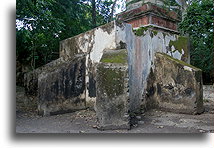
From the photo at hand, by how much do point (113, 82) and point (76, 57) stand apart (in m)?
1.69

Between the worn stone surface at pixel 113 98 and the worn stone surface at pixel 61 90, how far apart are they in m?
1.36

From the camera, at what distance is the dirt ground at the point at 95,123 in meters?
2.98

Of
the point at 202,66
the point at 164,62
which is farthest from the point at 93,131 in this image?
the point at 202,66

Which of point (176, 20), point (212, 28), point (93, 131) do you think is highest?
point (176, 20)

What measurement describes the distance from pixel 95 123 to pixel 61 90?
114cm

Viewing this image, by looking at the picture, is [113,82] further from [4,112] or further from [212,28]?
[212,28]

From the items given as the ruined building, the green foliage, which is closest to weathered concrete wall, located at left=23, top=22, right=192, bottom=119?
the ruined building

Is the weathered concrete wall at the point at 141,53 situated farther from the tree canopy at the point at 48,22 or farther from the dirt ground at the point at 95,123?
the tree canopy at the point at 48,22

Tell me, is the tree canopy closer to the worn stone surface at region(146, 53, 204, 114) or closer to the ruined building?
the ruined building

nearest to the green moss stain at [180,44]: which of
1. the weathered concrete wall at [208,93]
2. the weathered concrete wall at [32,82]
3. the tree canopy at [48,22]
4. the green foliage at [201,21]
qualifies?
the green foliage at [201,21]

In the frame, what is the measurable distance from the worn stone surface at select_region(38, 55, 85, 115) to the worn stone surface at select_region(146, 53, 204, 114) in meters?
1.46

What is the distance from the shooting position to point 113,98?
283 cm

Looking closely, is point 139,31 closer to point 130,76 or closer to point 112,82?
point 130,76

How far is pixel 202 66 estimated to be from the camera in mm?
10062
